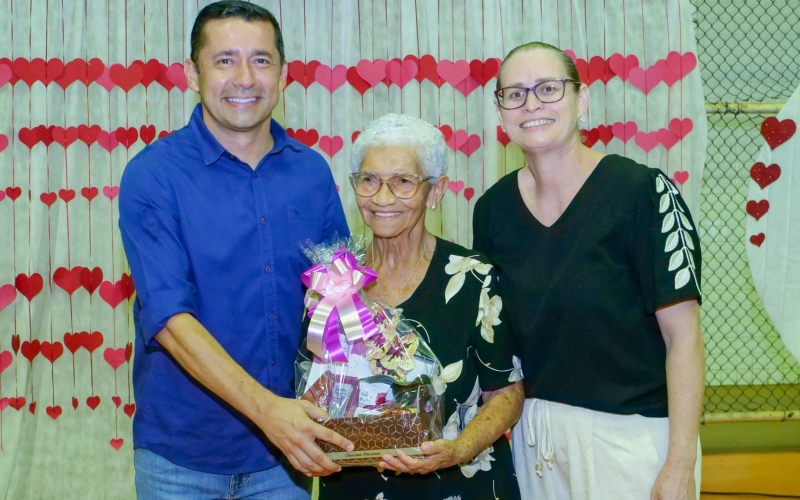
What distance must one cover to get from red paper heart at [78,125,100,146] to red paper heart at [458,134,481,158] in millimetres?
1846

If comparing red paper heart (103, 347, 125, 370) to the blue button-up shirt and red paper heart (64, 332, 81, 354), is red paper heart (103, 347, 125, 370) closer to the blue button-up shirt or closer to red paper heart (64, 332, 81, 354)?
red paper heart (64, 332, 81, 354)

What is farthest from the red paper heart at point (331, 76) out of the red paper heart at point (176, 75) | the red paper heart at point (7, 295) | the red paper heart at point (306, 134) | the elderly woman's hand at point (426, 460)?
the elderly woman's hand at point (426, 460)

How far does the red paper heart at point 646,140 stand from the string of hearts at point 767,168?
50cm

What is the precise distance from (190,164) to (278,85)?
0.33 meters

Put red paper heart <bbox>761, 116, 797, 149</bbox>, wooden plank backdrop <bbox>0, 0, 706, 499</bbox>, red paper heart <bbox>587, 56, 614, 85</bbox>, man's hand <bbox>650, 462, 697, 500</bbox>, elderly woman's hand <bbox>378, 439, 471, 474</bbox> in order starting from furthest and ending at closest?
Answer: 1. red paper heart <bbox>587, 56, 614, 85</bbox>
2. wooden plank backdrop <bbox>0, 0, 706, 499</bbox>
3. red paper heart <bbox>761, 116, 797, 149</bbox>
4. man's hand <bbox>650, 462, 697, 500</bbox>
5. elderly woman's hand <bbox>378, 439, 471, 474</bbox>

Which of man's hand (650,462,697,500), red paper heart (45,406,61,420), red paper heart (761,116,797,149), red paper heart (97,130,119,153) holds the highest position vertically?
red paper heart (97,130,119,153)

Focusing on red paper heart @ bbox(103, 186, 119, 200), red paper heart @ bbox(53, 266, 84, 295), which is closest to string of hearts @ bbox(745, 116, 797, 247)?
red paper heart @ bbox(103, 186, 119, 200)

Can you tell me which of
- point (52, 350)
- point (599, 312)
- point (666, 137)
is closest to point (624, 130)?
point (666, 137)

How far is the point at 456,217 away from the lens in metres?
4.03

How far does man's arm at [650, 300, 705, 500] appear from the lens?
1.91 metres

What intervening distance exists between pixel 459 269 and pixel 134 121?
8.13 ft

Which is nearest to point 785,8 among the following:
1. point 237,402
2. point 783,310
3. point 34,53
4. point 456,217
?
point 783,310

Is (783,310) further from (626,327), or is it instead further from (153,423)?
(153,423)

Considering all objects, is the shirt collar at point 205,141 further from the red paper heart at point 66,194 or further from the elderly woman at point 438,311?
the red paper heart at point 66,194
